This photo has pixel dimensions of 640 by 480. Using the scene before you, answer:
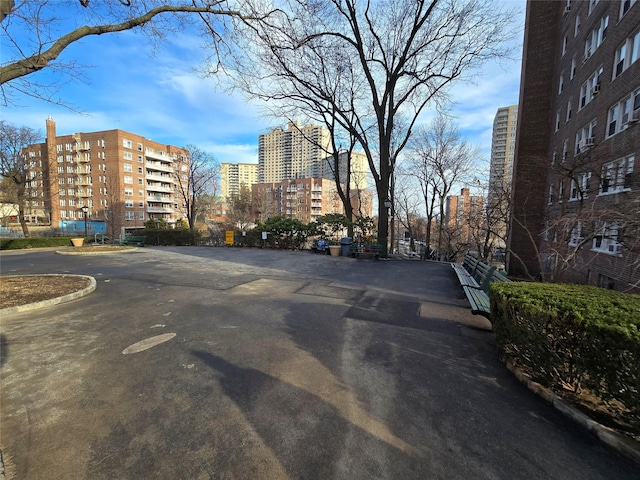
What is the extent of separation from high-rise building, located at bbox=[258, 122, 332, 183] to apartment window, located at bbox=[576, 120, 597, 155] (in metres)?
40.8

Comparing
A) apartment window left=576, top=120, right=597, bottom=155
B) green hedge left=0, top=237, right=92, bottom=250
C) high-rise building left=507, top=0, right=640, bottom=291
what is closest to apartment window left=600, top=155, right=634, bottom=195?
high-rise building left=507, top=0, right=640, bottom=291

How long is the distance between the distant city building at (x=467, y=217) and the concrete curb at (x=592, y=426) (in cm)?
1014

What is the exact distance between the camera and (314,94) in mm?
18734

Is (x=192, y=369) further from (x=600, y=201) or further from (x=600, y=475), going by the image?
(x=600, y=201)

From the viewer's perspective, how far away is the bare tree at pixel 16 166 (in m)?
25.4

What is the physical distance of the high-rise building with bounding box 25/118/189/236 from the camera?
5191cm

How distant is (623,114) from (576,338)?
1349 cm

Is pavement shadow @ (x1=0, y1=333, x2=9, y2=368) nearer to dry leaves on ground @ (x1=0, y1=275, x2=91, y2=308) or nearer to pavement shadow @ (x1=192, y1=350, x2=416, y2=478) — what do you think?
dry leaves on ground @ (x1=0, y1=275, x2=91, y2=308)

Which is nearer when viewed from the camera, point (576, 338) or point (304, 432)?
point (304, 432)

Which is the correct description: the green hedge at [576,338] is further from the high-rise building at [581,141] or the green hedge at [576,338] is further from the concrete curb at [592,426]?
the high-rise building at [581,141]

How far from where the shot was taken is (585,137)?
13.7 m

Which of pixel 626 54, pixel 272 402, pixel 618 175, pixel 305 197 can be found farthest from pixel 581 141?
pixel 305 197

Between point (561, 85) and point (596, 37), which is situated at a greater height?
point (596, 37)

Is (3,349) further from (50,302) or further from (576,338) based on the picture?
(576,338)
